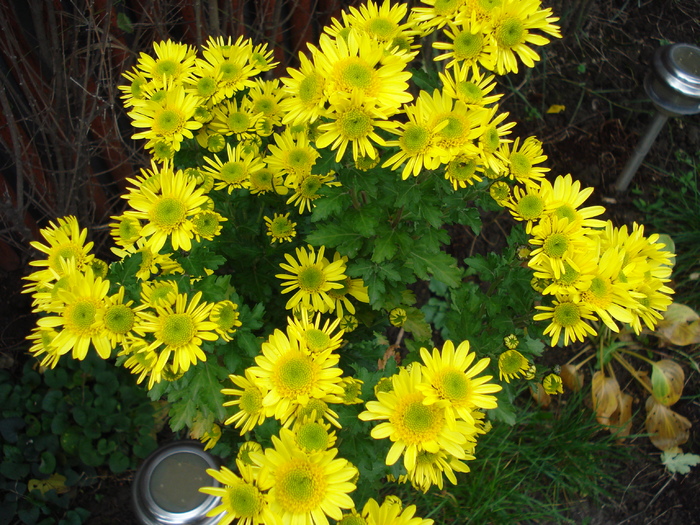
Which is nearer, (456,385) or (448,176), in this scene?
(456,385)

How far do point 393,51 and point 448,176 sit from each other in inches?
16.7

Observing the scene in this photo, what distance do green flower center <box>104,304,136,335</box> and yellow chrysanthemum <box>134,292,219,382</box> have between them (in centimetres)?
4

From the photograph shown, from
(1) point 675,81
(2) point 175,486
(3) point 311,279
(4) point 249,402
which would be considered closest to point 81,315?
(4) point 249,402

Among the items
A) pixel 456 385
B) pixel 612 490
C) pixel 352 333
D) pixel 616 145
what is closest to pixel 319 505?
pixel 456 385

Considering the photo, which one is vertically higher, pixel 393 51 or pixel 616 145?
pixel 616 145

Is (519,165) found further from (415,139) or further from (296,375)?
(296,375)

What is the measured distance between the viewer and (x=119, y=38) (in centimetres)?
292

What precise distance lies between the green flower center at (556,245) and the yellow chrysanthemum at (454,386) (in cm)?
44

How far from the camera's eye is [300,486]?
5.08ft

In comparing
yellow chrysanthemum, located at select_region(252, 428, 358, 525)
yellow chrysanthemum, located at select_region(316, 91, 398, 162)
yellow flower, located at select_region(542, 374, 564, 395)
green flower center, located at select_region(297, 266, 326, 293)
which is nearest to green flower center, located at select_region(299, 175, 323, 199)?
green flower center, located at select_region(297, 266, 326, 293)

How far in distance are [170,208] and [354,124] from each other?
25.7 inches

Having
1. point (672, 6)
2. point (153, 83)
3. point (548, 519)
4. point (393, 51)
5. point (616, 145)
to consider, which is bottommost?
point (548, 519)

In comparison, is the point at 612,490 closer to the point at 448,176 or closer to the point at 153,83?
the point at 448,176

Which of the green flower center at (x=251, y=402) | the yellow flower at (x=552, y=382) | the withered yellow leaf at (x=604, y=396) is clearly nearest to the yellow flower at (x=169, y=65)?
the green flower center at (x=251, y=402)
